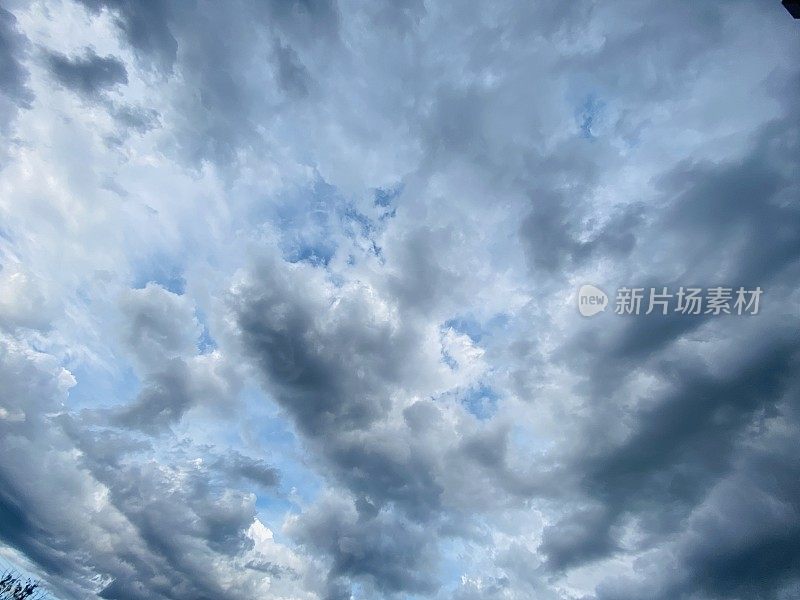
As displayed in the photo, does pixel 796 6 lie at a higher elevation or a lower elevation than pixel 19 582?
higher

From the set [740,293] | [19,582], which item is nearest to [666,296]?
[740,293]

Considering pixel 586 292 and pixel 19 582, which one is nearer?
pixel 586 292

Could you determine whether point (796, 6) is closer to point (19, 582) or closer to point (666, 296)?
point (666, 296)

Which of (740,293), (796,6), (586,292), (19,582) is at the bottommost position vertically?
(19,582)

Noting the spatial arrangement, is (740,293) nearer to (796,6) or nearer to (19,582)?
(796,6)

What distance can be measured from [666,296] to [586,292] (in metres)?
6.84

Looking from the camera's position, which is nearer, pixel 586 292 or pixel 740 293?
pixel 740 293

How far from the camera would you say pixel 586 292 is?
116 feet

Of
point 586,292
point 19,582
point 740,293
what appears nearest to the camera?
point 740,293

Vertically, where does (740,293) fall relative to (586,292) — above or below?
above

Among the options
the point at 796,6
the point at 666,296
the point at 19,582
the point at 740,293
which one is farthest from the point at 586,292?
the point at 19,582

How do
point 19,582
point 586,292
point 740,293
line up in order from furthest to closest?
point 19,582 → point 586,292 → point 740,293

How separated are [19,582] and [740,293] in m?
258

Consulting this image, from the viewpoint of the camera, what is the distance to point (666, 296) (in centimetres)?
3431
